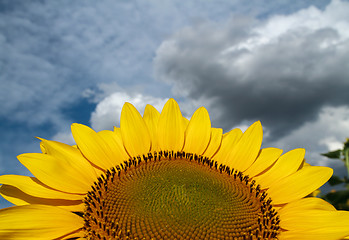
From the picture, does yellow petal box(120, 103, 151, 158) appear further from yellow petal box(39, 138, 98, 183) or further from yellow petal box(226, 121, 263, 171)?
yellow petal box(226, 121, 263, 171)

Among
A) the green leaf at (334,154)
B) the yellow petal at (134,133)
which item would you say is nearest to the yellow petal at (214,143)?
the yellow petal at (134,133)

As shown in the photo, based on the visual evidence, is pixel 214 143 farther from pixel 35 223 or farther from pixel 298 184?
pixel 35 223

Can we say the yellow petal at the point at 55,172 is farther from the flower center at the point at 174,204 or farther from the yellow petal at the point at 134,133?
the yellow petal at the point at 134,133

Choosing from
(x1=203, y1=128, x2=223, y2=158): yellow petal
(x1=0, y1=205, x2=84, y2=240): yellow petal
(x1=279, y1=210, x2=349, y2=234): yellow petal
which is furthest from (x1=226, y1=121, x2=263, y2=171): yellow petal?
(x1=0, y1=205, x2=84, y2=240): yellow petal

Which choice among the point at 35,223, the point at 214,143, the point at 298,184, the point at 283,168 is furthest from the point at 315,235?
the point at 35,223

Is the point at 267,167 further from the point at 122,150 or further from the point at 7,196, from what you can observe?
the point at 7,196
